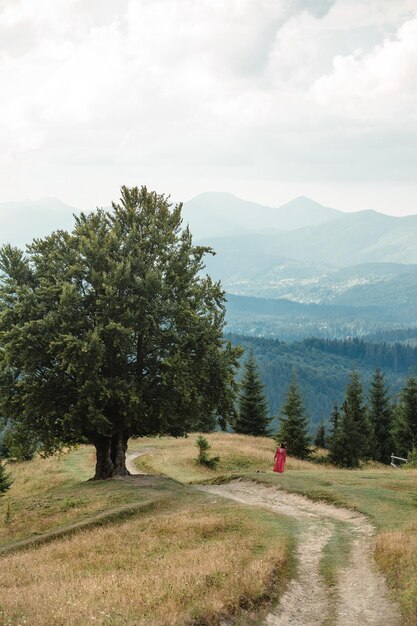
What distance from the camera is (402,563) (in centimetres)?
1590

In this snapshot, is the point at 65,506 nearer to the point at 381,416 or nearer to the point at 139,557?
the point at 139,557

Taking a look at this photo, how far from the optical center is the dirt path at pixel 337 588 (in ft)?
44.1

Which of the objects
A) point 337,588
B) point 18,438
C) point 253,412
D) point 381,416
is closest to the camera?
point 337,588

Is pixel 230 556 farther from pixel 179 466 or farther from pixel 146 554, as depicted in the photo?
pixel 179 466

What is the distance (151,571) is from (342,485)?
17729mm

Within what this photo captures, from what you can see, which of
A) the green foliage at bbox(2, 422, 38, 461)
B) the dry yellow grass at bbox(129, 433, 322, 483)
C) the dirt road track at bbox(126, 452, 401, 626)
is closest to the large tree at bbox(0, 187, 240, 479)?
the green foliage at bbox(2, 422, 38, 461)

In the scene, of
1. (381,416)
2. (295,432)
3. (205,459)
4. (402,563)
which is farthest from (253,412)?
(402,563)

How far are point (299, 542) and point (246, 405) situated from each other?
5771 centimetres

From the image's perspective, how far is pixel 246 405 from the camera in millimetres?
77500

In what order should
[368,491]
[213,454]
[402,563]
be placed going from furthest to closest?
[213,454], [368,491], [402,563]

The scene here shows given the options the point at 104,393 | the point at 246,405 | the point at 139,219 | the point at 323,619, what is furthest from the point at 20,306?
the point at 246,405

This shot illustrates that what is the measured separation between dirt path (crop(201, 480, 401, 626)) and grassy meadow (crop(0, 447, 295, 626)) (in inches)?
20.3

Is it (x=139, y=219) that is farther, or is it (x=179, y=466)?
(x=179, y=466)

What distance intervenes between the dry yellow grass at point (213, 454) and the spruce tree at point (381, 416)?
1142 inches
